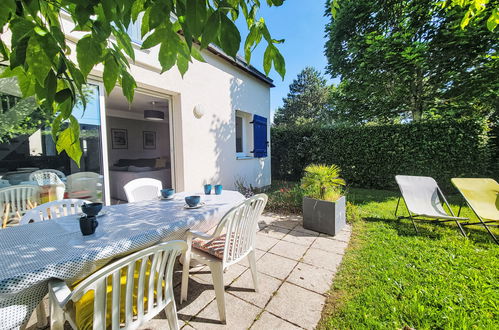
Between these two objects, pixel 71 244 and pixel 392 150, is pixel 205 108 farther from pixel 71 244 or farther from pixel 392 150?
pixel 392 150

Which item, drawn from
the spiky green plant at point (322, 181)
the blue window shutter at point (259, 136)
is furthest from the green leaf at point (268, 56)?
the blue window shutter at point (259, 136)

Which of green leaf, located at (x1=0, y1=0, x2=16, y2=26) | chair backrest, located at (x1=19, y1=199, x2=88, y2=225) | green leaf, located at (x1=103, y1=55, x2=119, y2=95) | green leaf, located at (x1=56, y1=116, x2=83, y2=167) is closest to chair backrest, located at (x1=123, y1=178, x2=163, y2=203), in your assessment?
chair backrest, located at (x1=19, y1=199, x2=88, y2=225)

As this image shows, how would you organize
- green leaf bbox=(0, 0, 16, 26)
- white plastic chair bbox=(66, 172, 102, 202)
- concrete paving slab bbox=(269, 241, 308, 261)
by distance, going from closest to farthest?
1. green leaf bbox=(0, 0, 16, 26)
2. concrete paving slab bbox=(269, 241, 308, 261)
3. white plastic chair bbox=(66, 172, 102, 202)

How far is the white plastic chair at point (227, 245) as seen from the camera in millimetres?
1588

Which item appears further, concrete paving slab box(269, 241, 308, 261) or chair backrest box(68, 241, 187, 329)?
concrete paving slab box(269, 241, 308, 261)

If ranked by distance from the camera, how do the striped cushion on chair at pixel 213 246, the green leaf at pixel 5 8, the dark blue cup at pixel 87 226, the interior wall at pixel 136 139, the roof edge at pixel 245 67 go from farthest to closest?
1. the interior wall at pixel 136 139
2. the roof edge at pixel 245 67
3. the striped cushion on chair at pixel 213 246
4. the dark blue cup at pixel 87 226
5. the green leaf at pixel 5 8

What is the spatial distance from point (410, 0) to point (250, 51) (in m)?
7.26

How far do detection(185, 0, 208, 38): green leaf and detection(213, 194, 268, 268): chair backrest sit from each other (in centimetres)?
119

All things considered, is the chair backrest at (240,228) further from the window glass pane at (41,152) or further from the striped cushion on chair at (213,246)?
the window glass pane at (41,152)

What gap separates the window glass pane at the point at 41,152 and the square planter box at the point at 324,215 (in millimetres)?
3149

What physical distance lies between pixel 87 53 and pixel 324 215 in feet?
10.7

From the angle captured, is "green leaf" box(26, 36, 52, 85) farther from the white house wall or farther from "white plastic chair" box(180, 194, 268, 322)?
the white house wall

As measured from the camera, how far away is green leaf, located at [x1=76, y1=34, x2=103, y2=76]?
0.63 metres

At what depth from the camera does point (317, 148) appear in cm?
740
